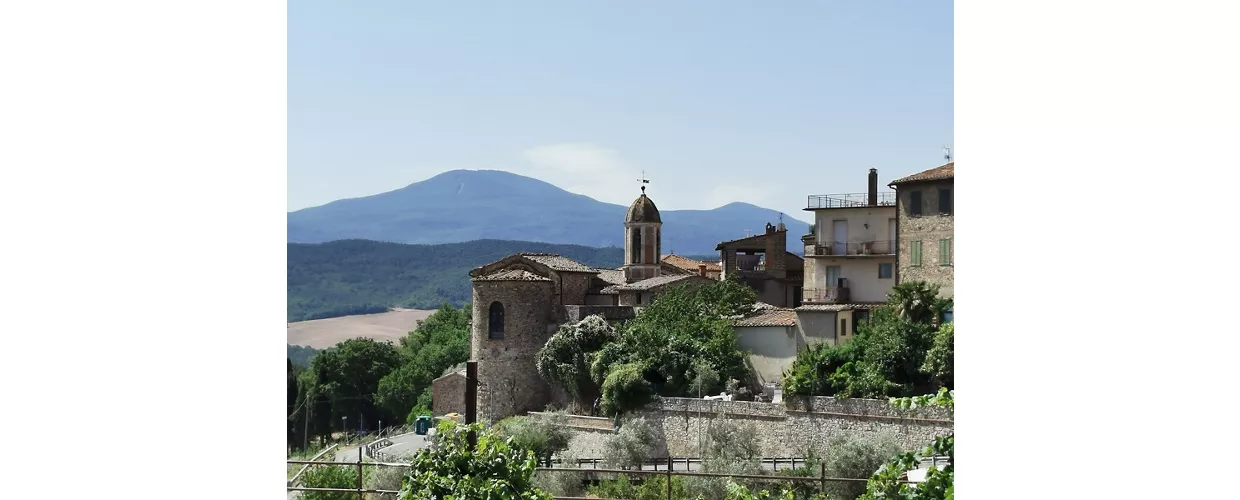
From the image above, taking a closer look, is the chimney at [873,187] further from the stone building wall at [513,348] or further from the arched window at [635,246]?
the arched window at [635,246]

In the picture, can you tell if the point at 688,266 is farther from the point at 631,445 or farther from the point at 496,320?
the point at 631,445

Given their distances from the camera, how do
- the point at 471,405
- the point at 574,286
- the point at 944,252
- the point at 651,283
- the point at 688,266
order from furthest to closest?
the point at 688,266
the point at 651,283
the point at 574,286
the point at 944,252
the point at 471,405

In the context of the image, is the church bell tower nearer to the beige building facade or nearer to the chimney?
the beige building facade

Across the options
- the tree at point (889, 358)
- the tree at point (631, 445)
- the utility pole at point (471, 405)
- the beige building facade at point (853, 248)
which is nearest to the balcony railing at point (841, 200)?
the beige building facade at point (853, 248)

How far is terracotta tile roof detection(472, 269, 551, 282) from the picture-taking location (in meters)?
13.8

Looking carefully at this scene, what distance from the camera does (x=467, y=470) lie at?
10.5ft

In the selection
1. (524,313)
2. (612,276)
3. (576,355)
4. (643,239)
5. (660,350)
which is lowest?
(576,355)

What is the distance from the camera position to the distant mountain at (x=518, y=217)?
13.8 meters

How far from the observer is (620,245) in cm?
1686

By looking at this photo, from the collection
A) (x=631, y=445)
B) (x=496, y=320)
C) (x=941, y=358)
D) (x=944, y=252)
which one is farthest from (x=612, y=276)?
(x=941, y=358)

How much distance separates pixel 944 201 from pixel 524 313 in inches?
208
